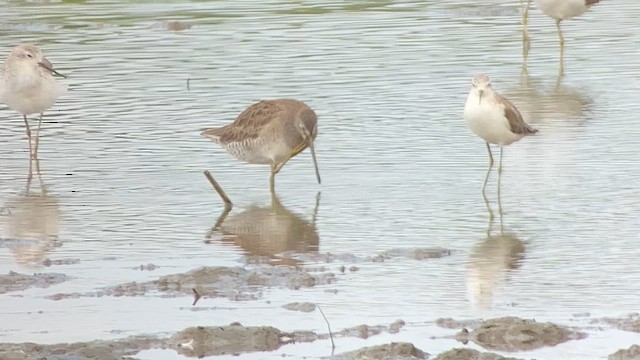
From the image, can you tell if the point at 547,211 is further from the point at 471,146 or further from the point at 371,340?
the point at 371,340

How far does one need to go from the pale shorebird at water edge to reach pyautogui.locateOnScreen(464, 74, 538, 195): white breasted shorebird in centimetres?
414

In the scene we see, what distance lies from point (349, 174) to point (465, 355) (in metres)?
5.42

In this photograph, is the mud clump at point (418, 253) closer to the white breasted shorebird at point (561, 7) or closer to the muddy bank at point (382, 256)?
the muddy bank at point (382, 256)

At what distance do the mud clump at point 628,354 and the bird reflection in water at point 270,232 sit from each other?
2925mm

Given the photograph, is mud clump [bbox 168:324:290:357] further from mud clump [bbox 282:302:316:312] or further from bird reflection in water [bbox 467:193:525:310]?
bird reflection in water [bbox 467:193:525:310]

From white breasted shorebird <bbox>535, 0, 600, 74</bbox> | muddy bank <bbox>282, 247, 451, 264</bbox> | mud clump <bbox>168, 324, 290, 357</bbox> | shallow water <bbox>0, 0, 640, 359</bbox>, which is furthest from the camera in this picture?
white breasted shorebird <bbox>535, 0, 600, 74</bbox>

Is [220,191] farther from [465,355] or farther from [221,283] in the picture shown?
[465,355]

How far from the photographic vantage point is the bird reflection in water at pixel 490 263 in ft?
30.3

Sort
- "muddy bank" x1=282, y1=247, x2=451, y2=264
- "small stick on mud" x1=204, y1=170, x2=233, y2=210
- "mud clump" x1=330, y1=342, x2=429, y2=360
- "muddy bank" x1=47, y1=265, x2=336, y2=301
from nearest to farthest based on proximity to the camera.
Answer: "mud clump" x1=330, y1=342, x2=429, y2=360 < "muddy bank" x1=47, y1=265, x2=336, y2=301 < "muddy bank" x1=282, y1=247, x2=451, y2=264 < "small stick on mud" x1=204, y1=170, x2=233, y2=210

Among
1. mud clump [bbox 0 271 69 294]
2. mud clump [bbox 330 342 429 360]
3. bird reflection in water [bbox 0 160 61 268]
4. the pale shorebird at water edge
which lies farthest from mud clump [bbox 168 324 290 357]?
the pale shorebird at water edge

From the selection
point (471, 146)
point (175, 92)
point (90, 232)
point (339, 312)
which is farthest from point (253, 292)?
point (175, 92)

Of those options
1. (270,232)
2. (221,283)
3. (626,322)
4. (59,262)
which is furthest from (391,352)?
(270,232)

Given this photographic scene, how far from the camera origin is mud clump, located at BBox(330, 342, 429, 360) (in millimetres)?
7812

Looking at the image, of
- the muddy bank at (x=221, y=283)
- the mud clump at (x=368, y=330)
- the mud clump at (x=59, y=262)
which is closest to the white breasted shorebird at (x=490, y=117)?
the muddy bank at (x=221, y=283)
